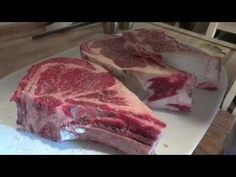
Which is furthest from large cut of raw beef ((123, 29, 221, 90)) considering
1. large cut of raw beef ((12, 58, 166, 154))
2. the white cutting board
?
large cut of raw beef ((12, 58, 166, 154))

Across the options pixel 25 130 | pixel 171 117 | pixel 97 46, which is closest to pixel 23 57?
pixel 97 46

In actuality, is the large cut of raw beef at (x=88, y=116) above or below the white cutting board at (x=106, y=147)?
above

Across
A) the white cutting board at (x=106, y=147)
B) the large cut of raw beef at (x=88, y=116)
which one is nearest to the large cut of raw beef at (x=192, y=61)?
the white cutting board at (x=106, y=147)

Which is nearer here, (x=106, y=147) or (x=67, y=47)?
(x=106, y=147)

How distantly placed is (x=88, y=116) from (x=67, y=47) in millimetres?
486

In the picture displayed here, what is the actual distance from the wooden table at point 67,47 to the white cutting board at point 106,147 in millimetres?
26

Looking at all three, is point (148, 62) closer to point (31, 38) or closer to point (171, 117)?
point (171, 117)

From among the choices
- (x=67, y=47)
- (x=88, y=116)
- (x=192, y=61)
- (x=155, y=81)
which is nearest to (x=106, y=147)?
(x=88, y=116)

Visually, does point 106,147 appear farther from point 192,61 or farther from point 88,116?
point 192,61

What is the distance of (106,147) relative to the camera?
55 centimetres

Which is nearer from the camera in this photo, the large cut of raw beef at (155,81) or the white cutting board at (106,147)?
the white cutting board at (106,147)

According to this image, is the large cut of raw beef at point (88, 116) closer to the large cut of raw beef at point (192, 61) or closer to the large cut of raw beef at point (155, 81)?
the large cut of raw beef at point (155, 81)

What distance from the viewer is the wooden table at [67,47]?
62 cm
